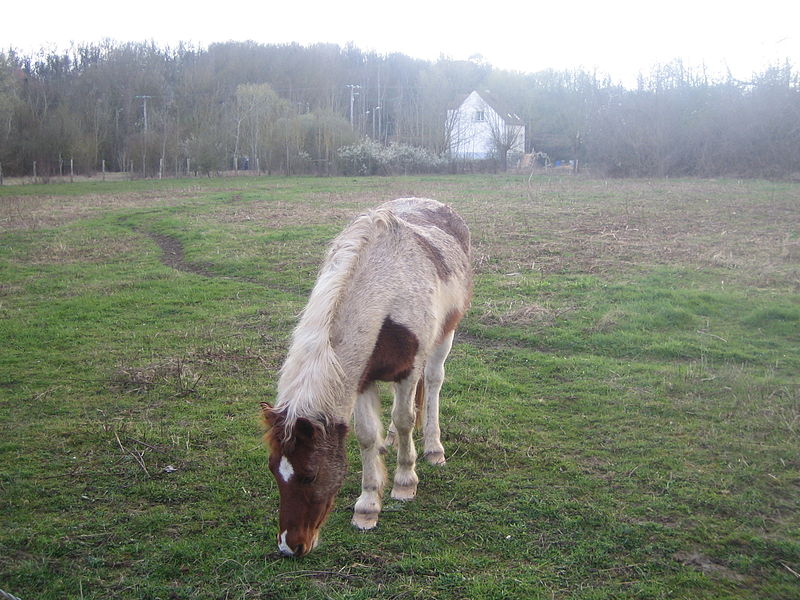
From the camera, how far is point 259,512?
154 inches

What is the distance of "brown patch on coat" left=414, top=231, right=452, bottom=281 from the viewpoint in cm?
441

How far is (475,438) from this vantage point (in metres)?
4.96

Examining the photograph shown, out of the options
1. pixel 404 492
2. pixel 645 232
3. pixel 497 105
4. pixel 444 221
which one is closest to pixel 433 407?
pixel 404 492

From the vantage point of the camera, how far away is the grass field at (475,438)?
3.33 meters

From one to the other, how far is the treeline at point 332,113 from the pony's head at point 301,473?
96.0ft

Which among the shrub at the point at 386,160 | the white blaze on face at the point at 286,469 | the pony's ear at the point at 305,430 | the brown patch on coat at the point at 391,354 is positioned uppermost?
the shrub at the point at 386,160

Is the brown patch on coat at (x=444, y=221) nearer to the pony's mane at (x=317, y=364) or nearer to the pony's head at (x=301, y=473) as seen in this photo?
the pony's mane at (x=317, y=364)

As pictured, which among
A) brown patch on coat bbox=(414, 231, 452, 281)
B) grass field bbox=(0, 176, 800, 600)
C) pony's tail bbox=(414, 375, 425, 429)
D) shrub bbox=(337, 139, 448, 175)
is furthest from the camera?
shrub bbox=(337, 139, 448, 175)

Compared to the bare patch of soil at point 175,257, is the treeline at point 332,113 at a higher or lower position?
higher

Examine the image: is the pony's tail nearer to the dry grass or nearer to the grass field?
the grass field

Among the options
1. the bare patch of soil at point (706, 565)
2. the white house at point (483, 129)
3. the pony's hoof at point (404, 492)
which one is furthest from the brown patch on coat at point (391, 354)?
the white house at point (483, 129)

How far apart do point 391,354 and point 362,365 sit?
0.95 ft

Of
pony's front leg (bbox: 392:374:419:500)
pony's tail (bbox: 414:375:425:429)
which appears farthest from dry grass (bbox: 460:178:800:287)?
pony's front leg (bbox: 392:374:419:500)

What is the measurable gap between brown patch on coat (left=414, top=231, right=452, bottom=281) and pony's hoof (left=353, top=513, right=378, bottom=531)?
1671 mm
